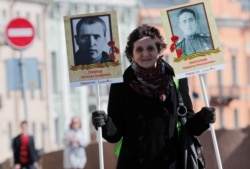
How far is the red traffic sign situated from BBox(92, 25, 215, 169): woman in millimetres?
13120

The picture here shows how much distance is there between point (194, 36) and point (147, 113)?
1.08 meters

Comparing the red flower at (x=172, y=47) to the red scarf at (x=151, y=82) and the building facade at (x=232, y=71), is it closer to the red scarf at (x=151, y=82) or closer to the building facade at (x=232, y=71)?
the red scarf at (x=151, y=82)

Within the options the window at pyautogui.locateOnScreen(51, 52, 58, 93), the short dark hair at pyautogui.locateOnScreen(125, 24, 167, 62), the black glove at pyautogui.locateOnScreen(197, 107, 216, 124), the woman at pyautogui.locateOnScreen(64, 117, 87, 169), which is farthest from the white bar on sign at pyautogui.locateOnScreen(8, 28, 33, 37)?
the window at pyautogui.locateOnScreen(51, 52, 58, 93)

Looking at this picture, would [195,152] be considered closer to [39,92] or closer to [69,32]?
[69,32]

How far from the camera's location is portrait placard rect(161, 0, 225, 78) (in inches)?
376

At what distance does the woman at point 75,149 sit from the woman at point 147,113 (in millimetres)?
14927

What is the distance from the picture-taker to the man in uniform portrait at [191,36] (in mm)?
9586

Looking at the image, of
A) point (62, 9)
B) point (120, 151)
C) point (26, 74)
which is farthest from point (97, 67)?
point (62, 9)

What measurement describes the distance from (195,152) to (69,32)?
1.45 m

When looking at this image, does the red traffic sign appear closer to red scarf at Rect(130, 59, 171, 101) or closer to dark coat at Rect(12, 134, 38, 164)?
dark coat at Rect(12, 134, 38, 164)

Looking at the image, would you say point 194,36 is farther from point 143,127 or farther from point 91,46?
point 143,127

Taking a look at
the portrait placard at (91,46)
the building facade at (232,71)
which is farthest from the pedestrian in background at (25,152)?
the building facade at (232,71)

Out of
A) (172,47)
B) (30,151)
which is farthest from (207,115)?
(30,151)

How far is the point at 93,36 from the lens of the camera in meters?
9.71
